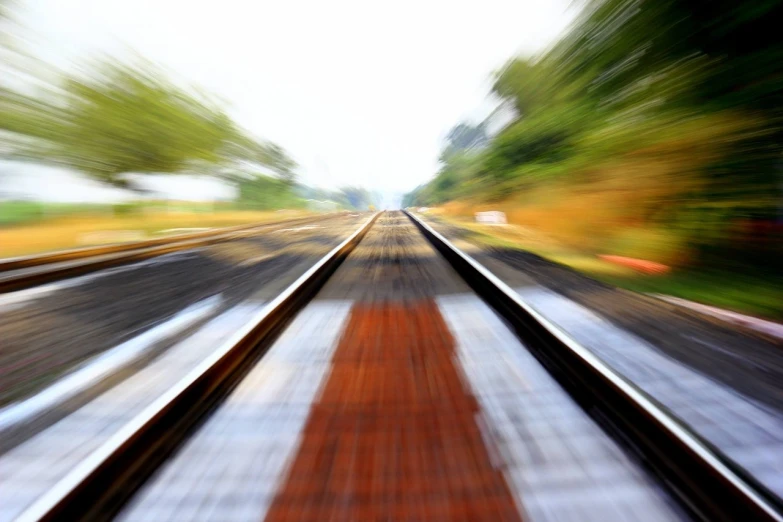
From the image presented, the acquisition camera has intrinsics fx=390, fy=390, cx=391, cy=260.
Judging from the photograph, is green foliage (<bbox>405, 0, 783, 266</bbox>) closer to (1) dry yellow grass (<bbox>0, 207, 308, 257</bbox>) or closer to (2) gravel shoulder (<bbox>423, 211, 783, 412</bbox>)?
(2) gravel shoulder (<bbox>423, 211, 783, 412</bbox>)

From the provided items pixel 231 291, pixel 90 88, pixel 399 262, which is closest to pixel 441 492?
pixel 231 291

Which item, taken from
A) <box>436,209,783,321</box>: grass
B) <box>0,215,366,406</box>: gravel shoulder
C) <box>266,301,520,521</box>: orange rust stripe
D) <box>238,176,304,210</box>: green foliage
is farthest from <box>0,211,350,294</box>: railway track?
<box>238,176,304,210</box>: green foliage

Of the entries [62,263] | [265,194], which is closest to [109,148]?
[62,263]

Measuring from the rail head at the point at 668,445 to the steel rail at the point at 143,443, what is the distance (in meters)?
1.78

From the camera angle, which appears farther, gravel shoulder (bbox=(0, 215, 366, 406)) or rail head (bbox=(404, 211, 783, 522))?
gravel shoulder (bbox=(0, 215, 366, 406))

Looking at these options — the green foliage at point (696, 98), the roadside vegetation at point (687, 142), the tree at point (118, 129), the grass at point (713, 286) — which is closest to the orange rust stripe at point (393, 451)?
the grass at point (713, 286)

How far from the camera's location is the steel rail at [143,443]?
44.9 inches

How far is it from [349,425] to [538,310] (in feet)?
6.88

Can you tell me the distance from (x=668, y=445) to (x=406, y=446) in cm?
94

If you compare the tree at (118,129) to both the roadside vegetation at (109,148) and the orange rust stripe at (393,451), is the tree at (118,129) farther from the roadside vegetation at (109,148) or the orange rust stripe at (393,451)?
the orange rust stripe at (393,451)

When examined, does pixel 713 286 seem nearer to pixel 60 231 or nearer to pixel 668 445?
pixel 668 445

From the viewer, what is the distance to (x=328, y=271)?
540 centimetres

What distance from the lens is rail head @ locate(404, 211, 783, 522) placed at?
1123 millimetres

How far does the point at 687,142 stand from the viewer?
5.32m
